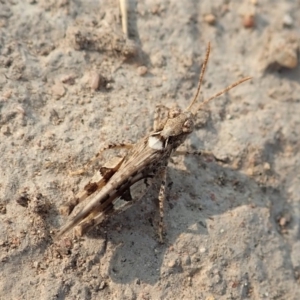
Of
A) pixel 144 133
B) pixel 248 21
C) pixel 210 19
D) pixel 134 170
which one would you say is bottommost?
pixel 144 133

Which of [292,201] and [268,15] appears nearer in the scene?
[292,201]

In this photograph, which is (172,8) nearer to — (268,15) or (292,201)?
(268,15)

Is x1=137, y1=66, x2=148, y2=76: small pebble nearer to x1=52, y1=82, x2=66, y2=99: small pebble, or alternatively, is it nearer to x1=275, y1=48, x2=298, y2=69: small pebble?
x1=52, y1=82, x2=66, y2=99: small pebble

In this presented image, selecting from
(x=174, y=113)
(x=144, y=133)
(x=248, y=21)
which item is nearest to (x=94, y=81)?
(x=144, y=133)

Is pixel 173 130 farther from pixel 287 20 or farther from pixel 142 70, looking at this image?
pixel 287 20

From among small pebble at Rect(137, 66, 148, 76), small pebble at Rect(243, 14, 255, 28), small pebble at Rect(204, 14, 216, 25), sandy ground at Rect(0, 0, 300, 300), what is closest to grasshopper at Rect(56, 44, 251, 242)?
sandy ground at Rect(0, 0, 300, 300)

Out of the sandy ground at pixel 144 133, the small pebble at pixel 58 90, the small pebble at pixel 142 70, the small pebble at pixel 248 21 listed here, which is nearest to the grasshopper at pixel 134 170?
the sandy ground at pixel 144 133

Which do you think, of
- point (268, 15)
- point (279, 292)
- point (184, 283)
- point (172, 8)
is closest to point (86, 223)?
point (184, 283)
